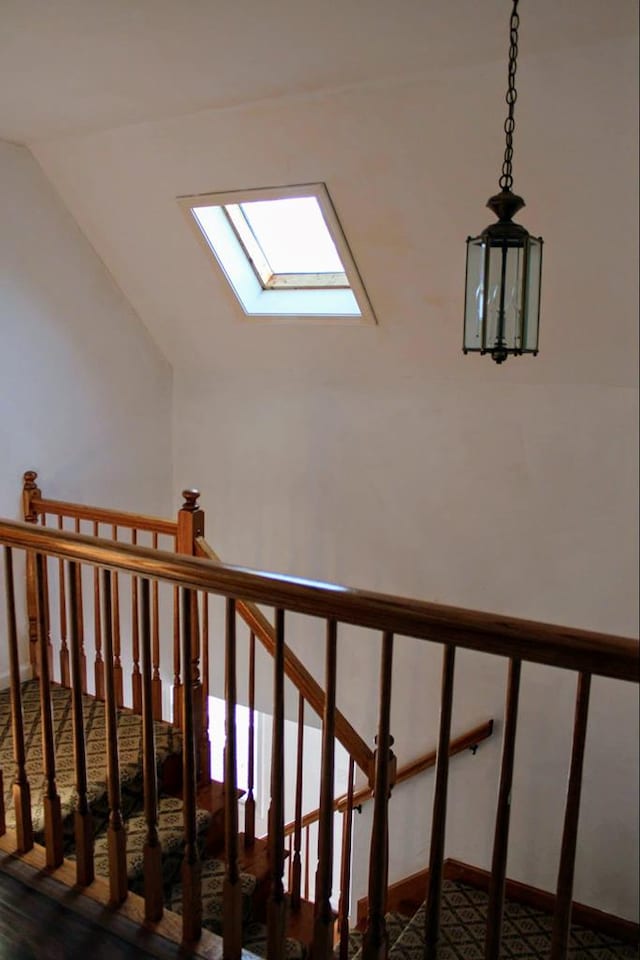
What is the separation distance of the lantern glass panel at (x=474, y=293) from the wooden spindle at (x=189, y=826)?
1.25 meters

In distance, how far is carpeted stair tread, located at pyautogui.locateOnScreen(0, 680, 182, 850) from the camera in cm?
240

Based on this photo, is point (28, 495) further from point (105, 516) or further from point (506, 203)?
point (506, 203)

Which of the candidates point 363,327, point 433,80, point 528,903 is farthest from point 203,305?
point 528,903

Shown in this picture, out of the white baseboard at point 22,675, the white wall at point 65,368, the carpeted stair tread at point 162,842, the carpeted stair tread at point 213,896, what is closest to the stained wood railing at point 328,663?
the carpeted stair tread at point 162,842

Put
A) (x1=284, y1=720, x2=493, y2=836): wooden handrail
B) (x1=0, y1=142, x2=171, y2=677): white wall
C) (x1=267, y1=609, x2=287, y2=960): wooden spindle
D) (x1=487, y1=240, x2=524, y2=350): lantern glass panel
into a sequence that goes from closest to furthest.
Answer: (x1=267, y1=609, x2=287, y2=960): wooden spindle < (x1=487, y1=240, x2=524, y2=350): lantern glass panel < (x1=0, y1=142, x2=171, y2=677): white wall < (x1=284, y1=720, x2=493, y2=836): wooden handrail

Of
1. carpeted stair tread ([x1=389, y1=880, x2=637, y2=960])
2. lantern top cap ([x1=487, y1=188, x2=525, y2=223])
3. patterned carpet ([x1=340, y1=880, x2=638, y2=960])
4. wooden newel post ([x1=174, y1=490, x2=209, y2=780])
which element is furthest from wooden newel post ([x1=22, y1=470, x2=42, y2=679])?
lantern top cap ([x1=487, y1=188, x2=525, y2=223])

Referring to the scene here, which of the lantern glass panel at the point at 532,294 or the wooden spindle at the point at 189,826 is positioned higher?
the lantern glass panel at the point at 532,294

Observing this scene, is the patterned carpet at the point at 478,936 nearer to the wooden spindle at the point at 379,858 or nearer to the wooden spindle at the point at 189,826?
the wooden spindle at the point at 189,826

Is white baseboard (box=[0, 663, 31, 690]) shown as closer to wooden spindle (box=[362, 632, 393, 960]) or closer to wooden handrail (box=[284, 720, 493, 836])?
wooden handrail (box=[284, 720, 493, 836])

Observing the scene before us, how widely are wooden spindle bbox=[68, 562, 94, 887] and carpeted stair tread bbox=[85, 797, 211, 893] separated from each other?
53 cm

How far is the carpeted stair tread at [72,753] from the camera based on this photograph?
2400 millimetres

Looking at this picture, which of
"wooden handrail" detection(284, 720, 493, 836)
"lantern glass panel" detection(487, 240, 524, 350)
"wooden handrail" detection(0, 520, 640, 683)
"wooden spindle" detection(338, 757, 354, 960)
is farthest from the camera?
"wooden handrail" detection(284, 720, 493, 836)

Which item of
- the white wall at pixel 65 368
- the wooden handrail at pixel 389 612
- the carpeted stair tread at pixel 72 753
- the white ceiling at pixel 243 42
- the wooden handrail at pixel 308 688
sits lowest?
the carpeted stair tread at pixel 72 753

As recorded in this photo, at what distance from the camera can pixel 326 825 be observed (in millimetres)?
1312
